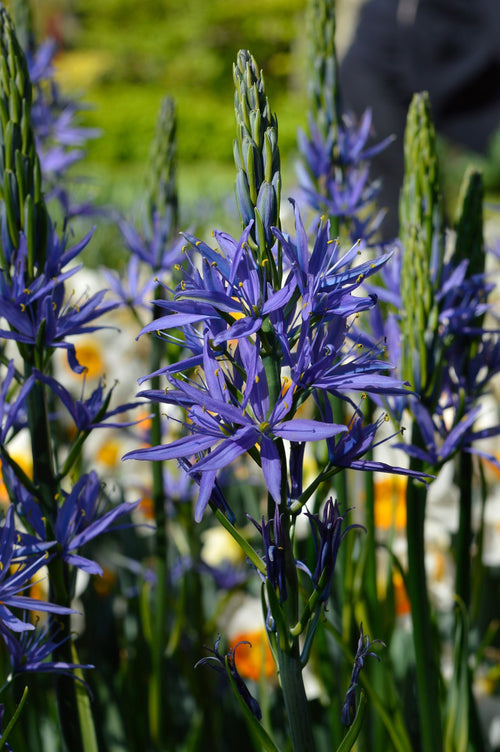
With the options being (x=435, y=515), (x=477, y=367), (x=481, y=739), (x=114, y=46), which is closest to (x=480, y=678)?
(x=435, y=515)

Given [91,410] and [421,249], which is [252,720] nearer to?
[91,410]

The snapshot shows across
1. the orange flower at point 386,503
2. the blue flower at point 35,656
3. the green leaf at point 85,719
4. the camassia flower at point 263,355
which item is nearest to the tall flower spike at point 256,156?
the camassia flower at point 263,355

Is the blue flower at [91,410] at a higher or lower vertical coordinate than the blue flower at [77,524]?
higher

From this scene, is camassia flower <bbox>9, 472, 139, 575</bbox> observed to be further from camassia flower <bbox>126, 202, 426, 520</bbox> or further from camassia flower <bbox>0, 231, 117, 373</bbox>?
camassia flower <bbox>126, 202, 426, 520</bbox>

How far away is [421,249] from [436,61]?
4064 millimetres

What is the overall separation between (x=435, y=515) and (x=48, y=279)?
6.11 ft

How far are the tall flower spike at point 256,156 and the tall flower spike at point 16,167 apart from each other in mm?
408

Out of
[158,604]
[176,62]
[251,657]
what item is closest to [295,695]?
[158,604]

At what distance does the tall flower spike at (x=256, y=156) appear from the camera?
33.1 inches

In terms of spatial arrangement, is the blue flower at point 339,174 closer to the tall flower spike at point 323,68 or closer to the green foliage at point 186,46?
the tall flower spike at point 323,68

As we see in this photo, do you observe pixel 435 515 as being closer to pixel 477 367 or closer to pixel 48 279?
pixel 477 367

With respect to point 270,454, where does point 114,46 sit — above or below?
above

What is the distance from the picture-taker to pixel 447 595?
2.52 metres

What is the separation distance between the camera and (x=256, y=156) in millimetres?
853
